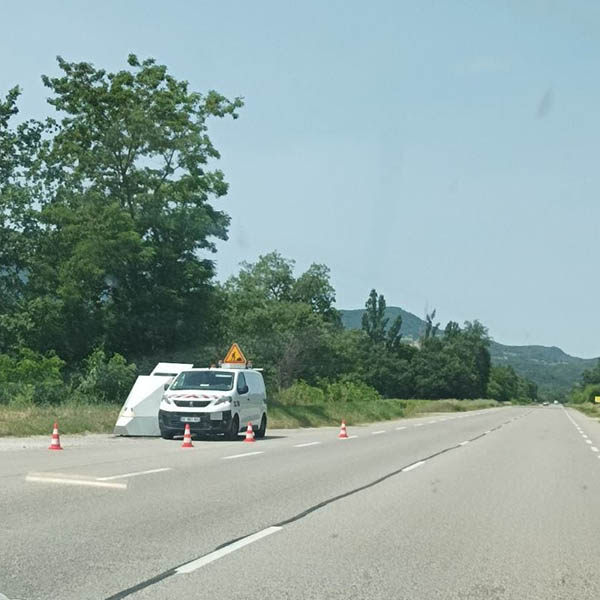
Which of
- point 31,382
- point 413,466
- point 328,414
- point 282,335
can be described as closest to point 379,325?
point 282,335

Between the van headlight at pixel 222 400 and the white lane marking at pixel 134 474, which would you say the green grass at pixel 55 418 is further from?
the white lane marking at pixel 134 474

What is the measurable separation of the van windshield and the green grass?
3.49 m

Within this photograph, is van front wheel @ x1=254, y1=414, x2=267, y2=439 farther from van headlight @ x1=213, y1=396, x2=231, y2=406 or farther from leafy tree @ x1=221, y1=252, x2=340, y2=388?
leafy tree @ x1=221, y1=252, x2=340, y2=388

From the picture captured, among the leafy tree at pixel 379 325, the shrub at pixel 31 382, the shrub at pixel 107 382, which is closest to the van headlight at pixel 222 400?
the shrub at pixel 31 382

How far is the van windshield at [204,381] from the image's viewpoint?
26719 millimetres

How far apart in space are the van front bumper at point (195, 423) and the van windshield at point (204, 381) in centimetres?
92

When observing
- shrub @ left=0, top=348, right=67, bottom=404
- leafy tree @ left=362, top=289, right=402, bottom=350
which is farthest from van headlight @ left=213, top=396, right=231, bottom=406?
leafy tree @ left=362, top=289, right=402, bottom=350

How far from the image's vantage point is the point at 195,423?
25.7 m

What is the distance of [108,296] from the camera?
49.1 meters

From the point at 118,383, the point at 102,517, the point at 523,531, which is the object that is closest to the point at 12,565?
the point at 102,517

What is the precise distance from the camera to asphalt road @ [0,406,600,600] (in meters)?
7.38

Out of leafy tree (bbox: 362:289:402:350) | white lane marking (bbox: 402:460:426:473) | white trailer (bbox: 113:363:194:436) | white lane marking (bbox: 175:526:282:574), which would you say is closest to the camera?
white lane marking (bbox: 175:526:282:574)

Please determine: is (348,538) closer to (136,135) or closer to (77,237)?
(77,237)

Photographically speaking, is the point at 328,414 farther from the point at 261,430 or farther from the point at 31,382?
the point at 261,430
